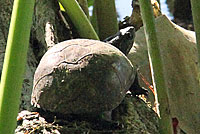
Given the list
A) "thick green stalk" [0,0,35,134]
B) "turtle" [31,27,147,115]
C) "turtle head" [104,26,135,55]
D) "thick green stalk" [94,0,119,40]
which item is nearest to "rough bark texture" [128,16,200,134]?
"thick green stalk" [94,0,119,40]

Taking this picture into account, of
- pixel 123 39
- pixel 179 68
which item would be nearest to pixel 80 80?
pixel 123 39

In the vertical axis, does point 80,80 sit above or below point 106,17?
below

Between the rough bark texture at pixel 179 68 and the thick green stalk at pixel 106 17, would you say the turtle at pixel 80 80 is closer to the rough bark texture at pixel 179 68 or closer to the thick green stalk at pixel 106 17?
the rough bark texture at pixel 179 68

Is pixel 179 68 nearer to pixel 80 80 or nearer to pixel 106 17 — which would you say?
pixel 106 17

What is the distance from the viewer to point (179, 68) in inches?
50.6

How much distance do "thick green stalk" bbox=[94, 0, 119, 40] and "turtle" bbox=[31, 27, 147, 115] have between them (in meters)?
0.47

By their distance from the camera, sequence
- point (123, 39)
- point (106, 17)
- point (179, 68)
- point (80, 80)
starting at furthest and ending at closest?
point (106, 17), point (179, 68), point (123, 39), point (80, 80)

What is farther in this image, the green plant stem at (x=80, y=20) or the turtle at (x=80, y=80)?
the green plant stem at (x=80, y=20)

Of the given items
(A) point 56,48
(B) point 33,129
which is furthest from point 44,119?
(A) point 56,48

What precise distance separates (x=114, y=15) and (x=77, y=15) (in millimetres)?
283

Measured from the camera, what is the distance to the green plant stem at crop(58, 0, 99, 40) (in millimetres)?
1110

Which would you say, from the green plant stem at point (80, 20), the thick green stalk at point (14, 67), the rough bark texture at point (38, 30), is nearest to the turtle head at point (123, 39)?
the green plant stem at point (80, 20)

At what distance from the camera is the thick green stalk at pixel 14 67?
55 centimetres

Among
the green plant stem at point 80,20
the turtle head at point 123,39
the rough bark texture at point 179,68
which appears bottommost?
the rough bark texture at point 179,68
